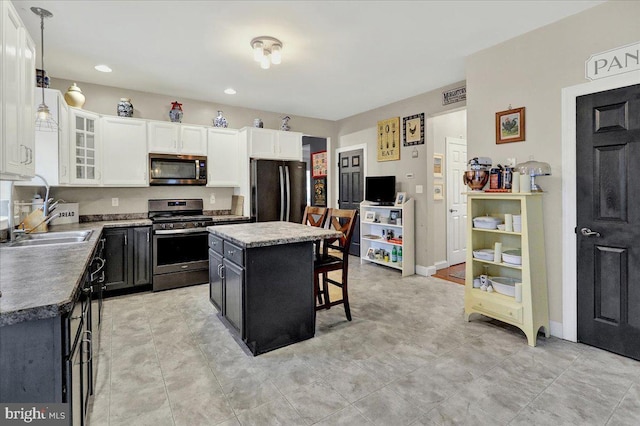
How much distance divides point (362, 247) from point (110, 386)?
4069 mm

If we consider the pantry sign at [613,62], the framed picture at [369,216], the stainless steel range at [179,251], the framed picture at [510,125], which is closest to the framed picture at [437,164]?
the framed picture at [369,216]

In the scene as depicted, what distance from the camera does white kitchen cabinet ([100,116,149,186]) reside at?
13.1ft

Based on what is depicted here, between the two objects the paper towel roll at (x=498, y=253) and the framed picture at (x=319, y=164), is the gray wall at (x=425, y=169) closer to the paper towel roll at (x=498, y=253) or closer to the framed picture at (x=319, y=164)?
the framed picture at (x=319, y=164)

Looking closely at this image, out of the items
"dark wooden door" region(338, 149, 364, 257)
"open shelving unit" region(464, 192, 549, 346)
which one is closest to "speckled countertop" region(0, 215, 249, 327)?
"open shelving unit" region(464, 192, 549, 346)

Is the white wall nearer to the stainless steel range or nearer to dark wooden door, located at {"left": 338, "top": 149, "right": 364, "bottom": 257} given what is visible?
dark wooden door, located at {"left": 338, "top": 149, "right": 364, "bottom": 257}

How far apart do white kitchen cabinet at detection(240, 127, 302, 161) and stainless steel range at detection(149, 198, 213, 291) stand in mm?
1365

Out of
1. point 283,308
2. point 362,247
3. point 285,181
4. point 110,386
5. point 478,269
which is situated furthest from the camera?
point 362,247

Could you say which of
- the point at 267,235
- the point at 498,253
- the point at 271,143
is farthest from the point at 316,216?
the point at 271,143

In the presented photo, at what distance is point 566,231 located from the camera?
8.73 ft

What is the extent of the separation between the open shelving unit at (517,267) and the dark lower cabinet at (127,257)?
3.74 m

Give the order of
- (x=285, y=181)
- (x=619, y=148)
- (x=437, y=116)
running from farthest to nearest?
(x=285, y=181) < (x=437, y=116) < (x=619, y=148)

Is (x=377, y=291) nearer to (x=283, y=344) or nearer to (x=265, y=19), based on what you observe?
(x=283, y=344)

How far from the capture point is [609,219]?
245 centimetres

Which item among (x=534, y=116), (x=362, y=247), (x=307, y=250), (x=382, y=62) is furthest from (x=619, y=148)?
(x=362, y=247)
